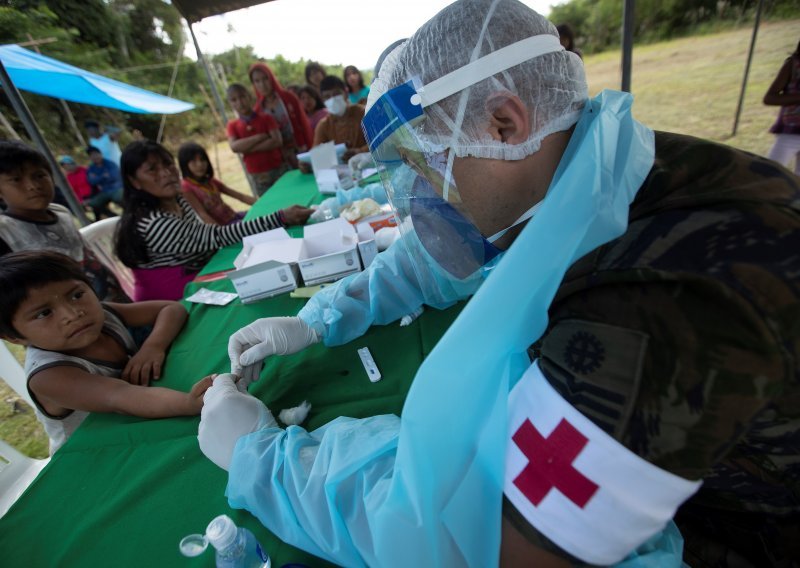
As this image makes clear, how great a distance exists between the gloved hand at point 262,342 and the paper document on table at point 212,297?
1.70 feet

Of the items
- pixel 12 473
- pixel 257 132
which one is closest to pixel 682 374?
pixel 12 473

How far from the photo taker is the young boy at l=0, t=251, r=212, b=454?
1.11 metres

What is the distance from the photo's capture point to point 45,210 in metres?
2.24

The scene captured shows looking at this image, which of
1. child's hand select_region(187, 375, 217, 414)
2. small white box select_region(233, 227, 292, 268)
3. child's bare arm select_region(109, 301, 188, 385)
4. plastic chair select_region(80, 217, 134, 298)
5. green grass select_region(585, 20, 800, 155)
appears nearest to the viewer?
child's hand select_region(187, 375, 217, 414)

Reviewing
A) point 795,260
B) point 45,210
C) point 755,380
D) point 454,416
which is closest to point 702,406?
point 755,380

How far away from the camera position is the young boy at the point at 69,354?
1106 mm

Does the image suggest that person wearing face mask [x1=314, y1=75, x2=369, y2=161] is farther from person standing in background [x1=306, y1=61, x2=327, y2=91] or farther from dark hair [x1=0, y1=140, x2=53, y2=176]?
person standing in background [x1=306, y1=61, x2=327, y2=91]

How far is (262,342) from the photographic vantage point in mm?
1146

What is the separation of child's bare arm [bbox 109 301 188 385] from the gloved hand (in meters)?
0.35

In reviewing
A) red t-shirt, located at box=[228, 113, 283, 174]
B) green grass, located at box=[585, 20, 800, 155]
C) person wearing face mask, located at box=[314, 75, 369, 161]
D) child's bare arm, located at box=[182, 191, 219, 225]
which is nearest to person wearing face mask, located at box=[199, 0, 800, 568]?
child's bare arm, located at box=[182, 191, 219, 225]

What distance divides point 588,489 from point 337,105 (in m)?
3.80

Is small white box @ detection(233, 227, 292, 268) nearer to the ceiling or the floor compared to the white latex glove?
nearer to the ceiling

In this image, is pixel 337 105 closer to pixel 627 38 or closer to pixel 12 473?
pixel 627 38

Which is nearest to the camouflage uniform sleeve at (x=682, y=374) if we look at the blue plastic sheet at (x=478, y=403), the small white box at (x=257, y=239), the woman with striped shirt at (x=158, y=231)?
the blue plastic sheet at (x=478, y=403)
